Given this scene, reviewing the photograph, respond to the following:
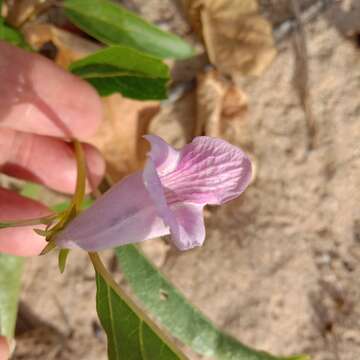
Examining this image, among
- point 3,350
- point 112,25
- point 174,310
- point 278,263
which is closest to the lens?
point 3,350

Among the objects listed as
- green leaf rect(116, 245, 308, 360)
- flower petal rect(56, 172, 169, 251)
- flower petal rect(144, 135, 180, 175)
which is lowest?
green leaf rect(116, 245, 308, 360)

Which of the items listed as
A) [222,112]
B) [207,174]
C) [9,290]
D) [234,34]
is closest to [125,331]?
[207,174]

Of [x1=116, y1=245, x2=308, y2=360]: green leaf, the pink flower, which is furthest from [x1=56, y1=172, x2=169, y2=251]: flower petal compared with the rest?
[x1=116, y1=245, x2=308, y2=360]: green leaf

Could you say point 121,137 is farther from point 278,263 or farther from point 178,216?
point 178,216

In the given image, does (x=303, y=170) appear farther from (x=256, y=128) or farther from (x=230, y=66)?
(x=230, y=66)

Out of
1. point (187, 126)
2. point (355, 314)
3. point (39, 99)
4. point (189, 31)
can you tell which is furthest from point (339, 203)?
point (39, 99)

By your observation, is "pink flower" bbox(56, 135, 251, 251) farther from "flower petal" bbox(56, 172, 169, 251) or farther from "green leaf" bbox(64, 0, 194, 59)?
"green leaf" bbox(64, 0, 194, 59)
